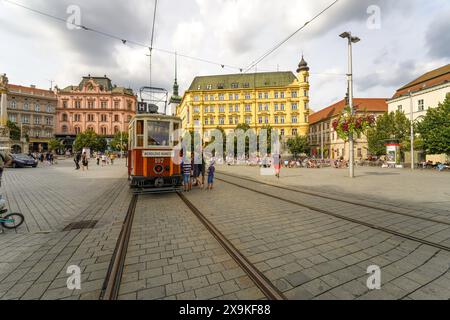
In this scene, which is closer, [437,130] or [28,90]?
[437,130]

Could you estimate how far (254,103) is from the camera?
60781 mm

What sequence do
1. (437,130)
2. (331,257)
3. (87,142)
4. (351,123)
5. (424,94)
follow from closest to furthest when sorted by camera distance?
(331,257), (351,123), (437,130), (424,94), (87,142)

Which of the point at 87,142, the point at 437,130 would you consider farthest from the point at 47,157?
the point at 437,130

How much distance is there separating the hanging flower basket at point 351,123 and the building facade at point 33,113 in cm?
7923

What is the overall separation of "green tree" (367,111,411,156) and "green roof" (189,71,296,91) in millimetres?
30459

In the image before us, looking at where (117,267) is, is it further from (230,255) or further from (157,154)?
(157,154)

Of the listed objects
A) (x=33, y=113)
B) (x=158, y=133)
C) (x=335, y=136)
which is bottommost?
(x=158, y=133)

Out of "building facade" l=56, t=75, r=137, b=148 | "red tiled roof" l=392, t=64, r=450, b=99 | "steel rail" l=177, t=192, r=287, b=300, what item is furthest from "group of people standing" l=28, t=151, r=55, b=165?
"red tiled roof" l=392, t=64, r=450, b=99

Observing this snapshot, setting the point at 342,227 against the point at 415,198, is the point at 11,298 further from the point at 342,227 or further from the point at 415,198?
the point at 415,198

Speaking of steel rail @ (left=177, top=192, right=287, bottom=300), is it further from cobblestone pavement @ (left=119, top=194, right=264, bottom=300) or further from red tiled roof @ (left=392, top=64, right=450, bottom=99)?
red tiled roof @ (left=392, top=64, right=450, bottom=99)

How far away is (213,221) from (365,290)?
3.46 metres

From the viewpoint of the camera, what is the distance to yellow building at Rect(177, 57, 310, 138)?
57906mm

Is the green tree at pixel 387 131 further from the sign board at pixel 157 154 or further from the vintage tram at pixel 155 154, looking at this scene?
the sign board at pixel 157 154

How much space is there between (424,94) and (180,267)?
48944 mm
